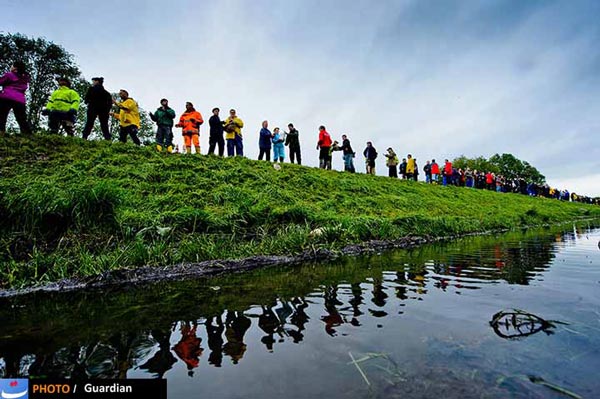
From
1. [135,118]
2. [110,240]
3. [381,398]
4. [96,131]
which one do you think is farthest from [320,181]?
[96,131]

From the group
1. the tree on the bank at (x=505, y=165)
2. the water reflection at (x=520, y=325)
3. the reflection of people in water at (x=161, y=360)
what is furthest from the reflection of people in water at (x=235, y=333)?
the tree on the bank at (x=505, y=165)

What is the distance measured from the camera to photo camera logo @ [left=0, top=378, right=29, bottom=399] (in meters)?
→ 1.86

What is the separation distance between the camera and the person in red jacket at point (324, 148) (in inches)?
717

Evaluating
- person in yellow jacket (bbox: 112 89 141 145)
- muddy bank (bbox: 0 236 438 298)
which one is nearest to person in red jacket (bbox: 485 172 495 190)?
muddy bank (bbox: 0 236 438 298)

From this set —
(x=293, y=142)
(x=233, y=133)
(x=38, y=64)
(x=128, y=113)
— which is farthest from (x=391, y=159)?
(x=38, y=64)

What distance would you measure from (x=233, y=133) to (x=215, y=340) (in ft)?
41.7

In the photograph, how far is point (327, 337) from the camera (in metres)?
2.56

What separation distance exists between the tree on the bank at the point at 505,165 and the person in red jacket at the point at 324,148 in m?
75.5

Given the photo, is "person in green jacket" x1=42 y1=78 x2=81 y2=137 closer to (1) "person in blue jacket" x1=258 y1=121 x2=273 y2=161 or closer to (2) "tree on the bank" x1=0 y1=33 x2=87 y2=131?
(1) "person in blue jacket" x1=258 y1=121 x2=273 y2=161

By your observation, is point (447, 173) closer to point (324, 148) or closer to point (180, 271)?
point (324, 148)

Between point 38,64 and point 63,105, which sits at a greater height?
point 38,64

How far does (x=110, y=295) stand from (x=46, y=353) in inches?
72.2

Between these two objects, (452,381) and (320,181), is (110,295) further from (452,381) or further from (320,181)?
(320,181)

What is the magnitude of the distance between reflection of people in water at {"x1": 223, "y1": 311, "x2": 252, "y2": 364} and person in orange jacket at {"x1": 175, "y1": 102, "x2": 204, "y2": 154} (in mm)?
10945
